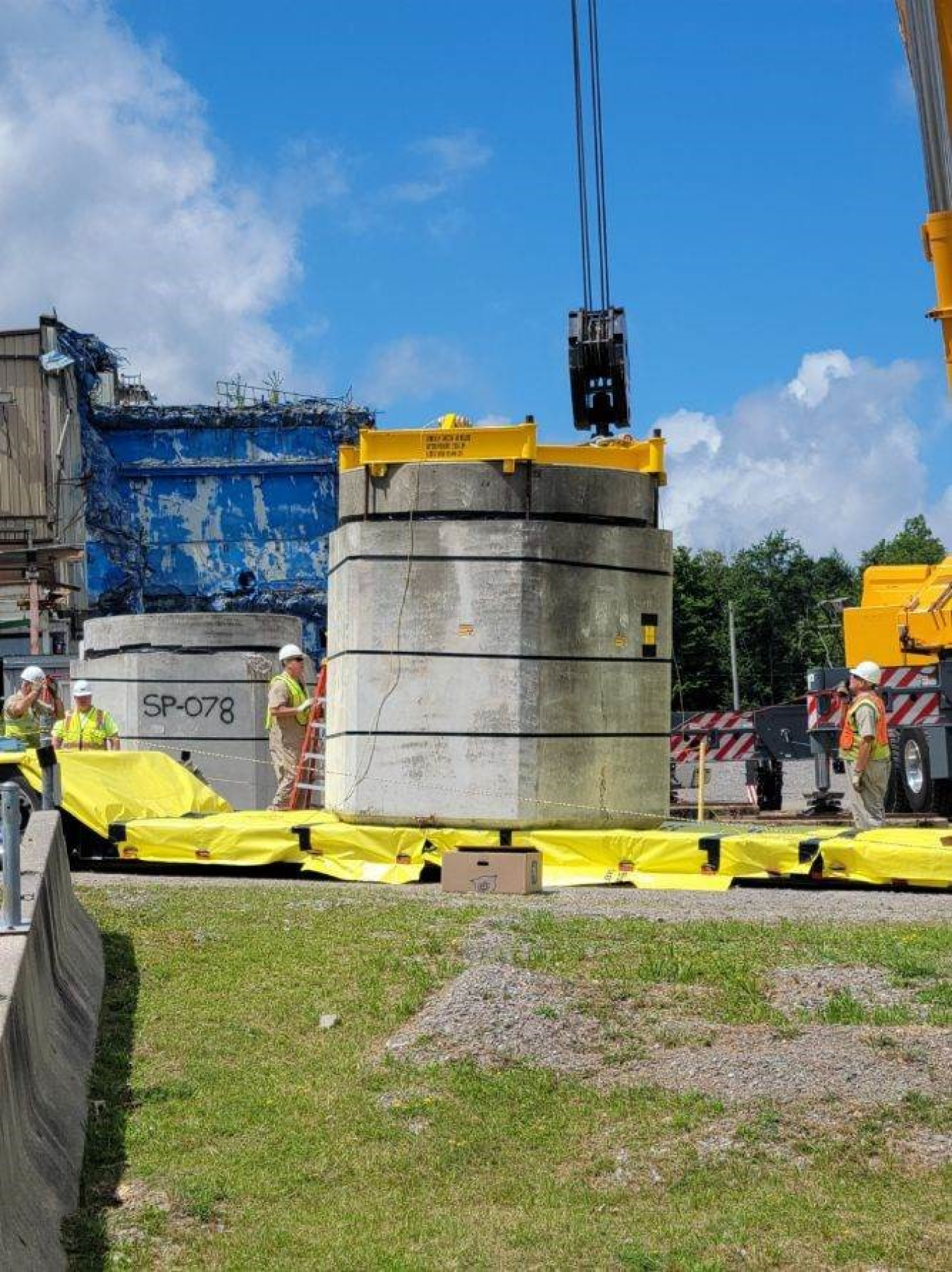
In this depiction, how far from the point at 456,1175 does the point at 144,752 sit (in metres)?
9.06

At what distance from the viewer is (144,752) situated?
1466 centimetres

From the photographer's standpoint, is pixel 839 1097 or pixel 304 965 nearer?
pixel 839 1097

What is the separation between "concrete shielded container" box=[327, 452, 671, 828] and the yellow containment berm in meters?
0.26

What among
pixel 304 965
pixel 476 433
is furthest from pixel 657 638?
pixel 304 965

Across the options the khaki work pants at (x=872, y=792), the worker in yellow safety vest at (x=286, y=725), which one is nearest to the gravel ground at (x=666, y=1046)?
the khaki work pants at (x=872, y=792)

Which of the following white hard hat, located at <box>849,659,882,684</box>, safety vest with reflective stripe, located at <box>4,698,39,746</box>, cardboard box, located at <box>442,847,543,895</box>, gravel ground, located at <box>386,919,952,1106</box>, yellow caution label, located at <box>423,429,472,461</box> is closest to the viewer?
gravel ground, located at <box>386,919,952,1106</box>

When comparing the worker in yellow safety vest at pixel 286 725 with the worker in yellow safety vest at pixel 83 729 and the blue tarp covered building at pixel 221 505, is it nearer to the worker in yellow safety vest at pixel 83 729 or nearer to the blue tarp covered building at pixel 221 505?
the worker in yellow safety vest at pixel 83 729

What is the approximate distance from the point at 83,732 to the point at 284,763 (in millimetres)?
2083

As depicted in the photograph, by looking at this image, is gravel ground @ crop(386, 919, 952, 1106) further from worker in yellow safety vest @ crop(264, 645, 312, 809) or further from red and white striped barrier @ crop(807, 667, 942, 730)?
red and white striped barrier @ crop(807, 667, 942, 730)

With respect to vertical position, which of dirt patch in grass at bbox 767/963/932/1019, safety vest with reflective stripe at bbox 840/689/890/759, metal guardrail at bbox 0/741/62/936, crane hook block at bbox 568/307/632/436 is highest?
crane hook block at bbox 568/307/632/436

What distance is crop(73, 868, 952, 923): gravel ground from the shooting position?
33.4 feet

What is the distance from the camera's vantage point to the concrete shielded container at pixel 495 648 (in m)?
12.7

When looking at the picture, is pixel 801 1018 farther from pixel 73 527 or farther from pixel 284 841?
pixel 73 527

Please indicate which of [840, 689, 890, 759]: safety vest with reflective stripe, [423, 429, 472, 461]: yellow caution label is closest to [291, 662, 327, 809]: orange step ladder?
[423, 429, 472, 461]: yellow caution label
